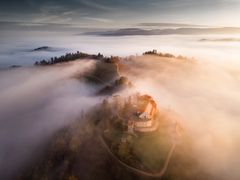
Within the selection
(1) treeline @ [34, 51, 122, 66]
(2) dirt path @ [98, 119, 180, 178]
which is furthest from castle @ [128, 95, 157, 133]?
(1) treeline @ [34, 51, 122, 66]

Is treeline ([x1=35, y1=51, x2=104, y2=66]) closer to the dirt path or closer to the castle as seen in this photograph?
the castle

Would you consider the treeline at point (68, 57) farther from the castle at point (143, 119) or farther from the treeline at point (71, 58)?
the castle at point (143, 119)

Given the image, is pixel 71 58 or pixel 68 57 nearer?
pixel 71 58

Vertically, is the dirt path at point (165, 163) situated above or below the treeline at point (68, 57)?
above

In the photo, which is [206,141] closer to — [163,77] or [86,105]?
[86,105]

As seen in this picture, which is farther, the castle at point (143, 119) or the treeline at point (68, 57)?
the treeline at point (68, 57)

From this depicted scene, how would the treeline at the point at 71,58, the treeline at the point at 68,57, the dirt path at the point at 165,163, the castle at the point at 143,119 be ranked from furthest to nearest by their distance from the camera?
1. the treeline at the point at 68,57
2. the treeline at the point at 71,58
3. the castle at the point at 143,119
4. the dirt path at the point at 165,163

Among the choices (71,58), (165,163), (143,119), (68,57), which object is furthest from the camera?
(68,57)

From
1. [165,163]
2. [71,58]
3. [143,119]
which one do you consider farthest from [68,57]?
[165,163]

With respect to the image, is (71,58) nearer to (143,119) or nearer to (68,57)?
(68,57)

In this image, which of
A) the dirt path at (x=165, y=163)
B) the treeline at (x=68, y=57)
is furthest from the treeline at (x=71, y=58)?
the dirt path at (x=165, y=163)

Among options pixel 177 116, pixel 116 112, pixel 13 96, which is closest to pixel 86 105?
pixel 116 112
